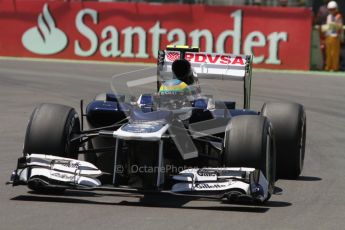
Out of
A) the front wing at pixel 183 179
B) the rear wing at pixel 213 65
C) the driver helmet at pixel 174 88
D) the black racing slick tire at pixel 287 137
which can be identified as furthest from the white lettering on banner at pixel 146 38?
the front wing at pixel 183 179

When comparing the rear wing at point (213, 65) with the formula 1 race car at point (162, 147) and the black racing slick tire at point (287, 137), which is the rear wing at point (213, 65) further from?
the formula 1 race car at point (162, 147)

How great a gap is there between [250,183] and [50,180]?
1674 mm

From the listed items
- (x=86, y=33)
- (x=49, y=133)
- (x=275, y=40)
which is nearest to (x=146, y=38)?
(x=86, y=33)

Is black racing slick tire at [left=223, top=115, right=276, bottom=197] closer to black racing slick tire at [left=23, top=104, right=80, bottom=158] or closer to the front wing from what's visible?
the front wing

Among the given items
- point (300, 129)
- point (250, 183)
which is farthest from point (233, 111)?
point (250, 183)

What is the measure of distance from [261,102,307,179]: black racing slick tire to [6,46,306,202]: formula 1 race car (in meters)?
0.01

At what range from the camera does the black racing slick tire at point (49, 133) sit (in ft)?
30.5

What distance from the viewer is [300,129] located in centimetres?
1079

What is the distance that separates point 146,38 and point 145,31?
0.17 m

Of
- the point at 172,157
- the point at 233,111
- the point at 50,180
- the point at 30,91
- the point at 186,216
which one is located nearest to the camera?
the point at 186,216

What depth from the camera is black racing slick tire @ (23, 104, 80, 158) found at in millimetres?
9281

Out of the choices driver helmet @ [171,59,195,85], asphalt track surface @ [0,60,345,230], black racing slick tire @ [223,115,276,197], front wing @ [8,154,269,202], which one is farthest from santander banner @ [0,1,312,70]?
front wing @ [8,154,269,202]

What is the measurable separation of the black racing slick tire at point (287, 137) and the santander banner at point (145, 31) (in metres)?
13.8

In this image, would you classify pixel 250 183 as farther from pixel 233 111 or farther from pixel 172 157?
pixel 233 111
